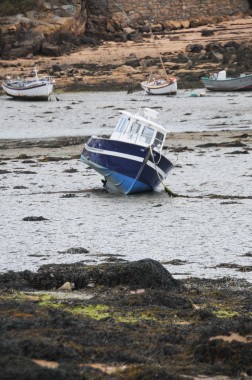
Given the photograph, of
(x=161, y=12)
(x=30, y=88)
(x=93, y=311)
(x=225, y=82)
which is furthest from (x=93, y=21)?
(x=93, y=311)

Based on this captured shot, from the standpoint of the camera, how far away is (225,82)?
118 feet

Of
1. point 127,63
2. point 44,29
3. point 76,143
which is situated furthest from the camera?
point 44,29

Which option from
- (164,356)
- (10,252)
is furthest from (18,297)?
(10,252)

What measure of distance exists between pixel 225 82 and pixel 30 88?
22.1 ft

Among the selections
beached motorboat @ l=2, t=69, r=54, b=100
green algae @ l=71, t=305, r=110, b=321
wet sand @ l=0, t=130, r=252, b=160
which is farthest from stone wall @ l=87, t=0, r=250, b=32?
green algae @ l=71, t=305, r=110, b=321

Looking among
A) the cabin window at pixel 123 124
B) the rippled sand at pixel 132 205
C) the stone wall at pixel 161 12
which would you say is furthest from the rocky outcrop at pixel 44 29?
the cabin window at pixel 123 124

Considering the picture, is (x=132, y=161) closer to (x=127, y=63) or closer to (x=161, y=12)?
(x=127, y=63)

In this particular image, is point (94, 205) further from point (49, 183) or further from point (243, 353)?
point (243, 353)

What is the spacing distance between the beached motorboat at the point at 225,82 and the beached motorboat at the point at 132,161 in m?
17.5

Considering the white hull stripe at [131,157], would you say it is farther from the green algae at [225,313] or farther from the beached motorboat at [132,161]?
the green algae at [225,313]

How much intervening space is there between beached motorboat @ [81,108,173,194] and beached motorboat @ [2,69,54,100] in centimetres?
1674

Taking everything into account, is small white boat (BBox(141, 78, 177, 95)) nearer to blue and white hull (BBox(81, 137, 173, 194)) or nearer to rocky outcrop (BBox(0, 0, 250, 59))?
rocky outcrop (BBox(0, 0, 250, 59))

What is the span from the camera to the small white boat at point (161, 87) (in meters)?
35.0

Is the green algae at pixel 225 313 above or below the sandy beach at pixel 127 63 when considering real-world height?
above
